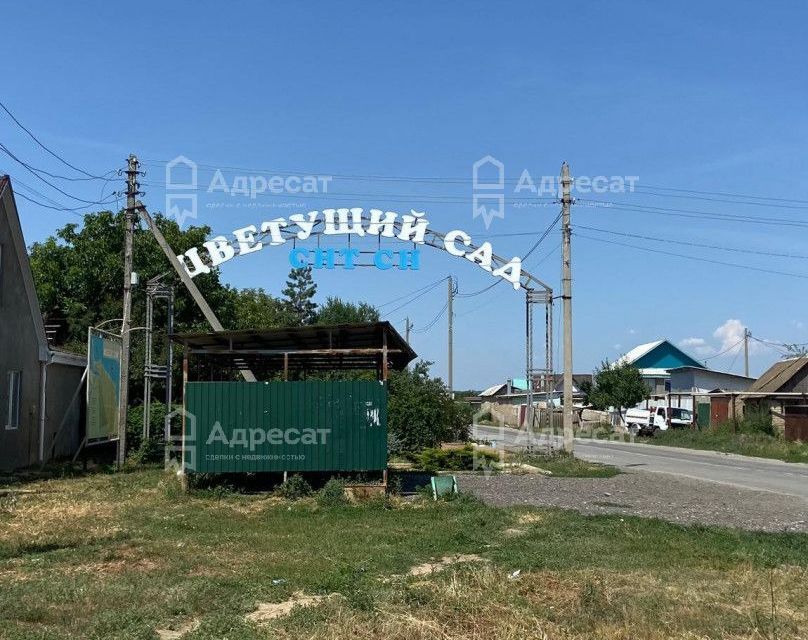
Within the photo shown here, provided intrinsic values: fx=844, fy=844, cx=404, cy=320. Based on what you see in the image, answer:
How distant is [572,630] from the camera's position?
22.4 feet

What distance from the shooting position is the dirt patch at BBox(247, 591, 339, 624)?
7.63 meters

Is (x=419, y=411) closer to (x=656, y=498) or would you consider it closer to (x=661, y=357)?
(x=656, y=498)

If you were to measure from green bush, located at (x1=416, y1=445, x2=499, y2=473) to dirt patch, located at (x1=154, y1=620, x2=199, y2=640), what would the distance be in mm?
15706

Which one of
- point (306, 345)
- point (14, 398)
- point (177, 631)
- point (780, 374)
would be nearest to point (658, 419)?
point (780, 374)

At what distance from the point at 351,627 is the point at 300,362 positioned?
1544cm

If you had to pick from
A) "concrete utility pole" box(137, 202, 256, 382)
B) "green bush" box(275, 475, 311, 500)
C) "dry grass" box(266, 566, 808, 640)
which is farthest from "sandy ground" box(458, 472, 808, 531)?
"concrete utility pole" box(137, 202, 256, 382)

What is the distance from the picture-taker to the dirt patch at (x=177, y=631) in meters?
6.99

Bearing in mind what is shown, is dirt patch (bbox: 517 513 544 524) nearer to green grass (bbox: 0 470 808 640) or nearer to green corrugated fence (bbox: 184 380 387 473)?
green grass (bbox: 0 470 808 640)

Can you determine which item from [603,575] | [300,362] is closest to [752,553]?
[603,575]

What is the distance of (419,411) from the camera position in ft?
91.0

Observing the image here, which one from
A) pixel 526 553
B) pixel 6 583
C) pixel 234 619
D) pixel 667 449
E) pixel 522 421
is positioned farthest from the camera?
pixel 522 421

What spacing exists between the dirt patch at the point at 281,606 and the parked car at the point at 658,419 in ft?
141

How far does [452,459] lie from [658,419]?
2938cm

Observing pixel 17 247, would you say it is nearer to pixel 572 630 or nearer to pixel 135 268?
pixel 135 268
